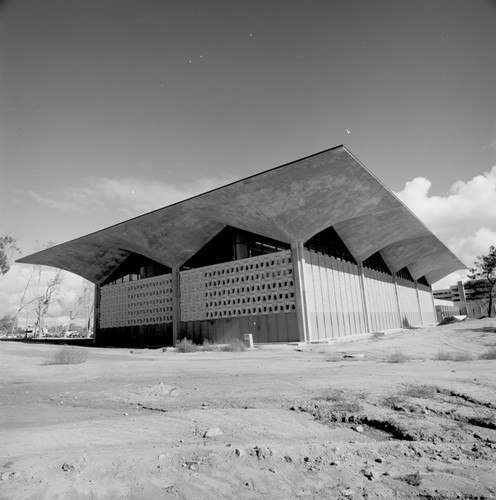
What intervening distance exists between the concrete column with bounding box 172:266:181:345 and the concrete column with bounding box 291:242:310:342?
38.4 feet

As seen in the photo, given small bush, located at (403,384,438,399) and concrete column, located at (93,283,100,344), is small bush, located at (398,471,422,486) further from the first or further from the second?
concrete column, located at (93,283,100,344)

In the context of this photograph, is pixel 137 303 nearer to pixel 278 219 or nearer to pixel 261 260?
pixel 261 260

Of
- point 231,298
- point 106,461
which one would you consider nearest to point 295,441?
point 106,461

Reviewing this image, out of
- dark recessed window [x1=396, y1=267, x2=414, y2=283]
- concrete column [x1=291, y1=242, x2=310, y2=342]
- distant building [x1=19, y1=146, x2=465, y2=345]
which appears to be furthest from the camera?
dark recessed window [x1=396, y1=267, x2=414, y2=283]

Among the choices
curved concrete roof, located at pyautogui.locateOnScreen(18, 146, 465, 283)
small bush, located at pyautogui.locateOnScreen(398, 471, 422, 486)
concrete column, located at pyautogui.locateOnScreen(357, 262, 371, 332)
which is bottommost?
small bush, located at pyautogui.locateOnScreen(398, 471, 422, 486)

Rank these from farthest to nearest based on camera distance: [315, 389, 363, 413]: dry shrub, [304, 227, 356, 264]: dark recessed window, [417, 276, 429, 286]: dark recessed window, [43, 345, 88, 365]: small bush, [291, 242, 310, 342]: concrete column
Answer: [417, 276, 429, 286]: dark recessed window → [304, 227, 356, 264]: dark recessed window → [291, 242, 310, 342]: concrete column → [43, 345, 88, 365]: small bush → [315, 389, 363, 413]: dry shrub

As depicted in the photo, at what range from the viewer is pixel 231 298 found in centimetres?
2795

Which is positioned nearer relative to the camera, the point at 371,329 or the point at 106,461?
the point at 106,461

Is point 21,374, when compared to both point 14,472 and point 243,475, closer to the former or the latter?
point 14,472

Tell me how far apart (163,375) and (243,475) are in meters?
7.74

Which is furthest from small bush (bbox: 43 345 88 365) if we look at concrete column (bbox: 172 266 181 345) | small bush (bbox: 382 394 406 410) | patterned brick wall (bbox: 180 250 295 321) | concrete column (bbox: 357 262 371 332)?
concrete column (bbox: 357 262 371 332)

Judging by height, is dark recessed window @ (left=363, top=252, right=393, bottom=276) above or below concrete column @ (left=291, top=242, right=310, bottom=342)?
above

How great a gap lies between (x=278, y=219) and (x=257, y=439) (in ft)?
65.4

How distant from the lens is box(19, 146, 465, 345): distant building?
2277cm
